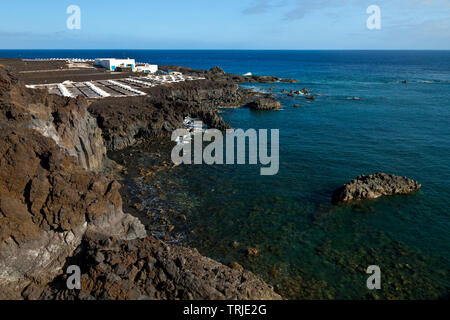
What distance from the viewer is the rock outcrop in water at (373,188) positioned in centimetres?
2586

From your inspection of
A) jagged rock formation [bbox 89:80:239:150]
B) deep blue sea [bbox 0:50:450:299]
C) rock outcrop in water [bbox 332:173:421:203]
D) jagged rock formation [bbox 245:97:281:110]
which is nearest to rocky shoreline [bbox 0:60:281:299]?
deep blue sea [bbox 0:50:450:299]

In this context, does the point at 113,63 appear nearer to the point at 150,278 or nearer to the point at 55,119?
the point at 55,119

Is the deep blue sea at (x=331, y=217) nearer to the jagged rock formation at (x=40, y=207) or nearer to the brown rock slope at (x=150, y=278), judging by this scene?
the brown rock slope at (x=150, y=278)

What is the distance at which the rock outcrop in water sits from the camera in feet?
84.8

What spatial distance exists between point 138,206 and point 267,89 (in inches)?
2882

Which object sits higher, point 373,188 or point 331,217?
point 373,188

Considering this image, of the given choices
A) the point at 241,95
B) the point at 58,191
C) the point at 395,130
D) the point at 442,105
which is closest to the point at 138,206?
the point at 58,191

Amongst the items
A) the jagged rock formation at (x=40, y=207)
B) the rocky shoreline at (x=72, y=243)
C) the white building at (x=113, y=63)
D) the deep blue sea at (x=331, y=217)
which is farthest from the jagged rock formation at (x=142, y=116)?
the white building at (x=113, y=63)

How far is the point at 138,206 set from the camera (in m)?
24.5

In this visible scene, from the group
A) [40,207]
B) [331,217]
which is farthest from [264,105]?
[40,207]

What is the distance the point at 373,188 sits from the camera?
26750 mm

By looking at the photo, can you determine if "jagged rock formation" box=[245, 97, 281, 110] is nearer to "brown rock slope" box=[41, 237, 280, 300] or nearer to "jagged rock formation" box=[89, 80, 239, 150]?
"jagged rock formation" box=[89, 80, 239, 150]

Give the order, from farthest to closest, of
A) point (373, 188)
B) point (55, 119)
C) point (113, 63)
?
point (113, 63) → point (373, 188) → point (55, 119)
